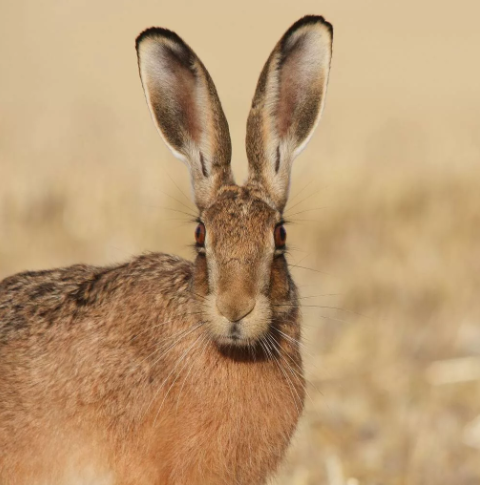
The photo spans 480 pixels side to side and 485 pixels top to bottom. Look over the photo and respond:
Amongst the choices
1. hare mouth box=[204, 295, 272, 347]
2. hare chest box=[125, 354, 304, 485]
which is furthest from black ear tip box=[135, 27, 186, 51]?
hare chest box=[125, 354, 304, 485]

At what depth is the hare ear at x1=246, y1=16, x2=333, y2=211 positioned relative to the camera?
16.2 ft

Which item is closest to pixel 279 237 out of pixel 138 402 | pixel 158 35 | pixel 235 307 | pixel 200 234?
pixel 200 234

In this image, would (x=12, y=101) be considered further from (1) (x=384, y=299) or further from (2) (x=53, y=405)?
(2) (x=53, y=405)

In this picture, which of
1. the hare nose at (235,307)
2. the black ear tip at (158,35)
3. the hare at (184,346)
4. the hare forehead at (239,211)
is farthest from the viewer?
the black ear tip at (158,35)

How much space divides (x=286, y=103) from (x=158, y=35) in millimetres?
681

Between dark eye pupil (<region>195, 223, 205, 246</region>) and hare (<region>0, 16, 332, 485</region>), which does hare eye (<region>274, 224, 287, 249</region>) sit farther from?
dark eye pupil (<region>195, 223, 205, 246</region>)

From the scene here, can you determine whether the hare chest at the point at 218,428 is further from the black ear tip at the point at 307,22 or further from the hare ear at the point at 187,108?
Answer: the black ear tip at the point at 307,22

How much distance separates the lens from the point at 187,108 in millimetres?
5070

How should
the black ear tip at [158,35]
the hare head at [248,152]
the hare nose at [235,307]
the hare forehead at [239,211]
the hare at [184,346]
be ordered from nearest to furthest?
the hare nose at [235,307]
the hare head at [248,152]
the hare forehead at [239,211]
the hare at [184,346]
the black ear tip at [158,35]

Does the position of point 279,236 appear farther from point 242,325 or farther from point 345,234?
point 345,234

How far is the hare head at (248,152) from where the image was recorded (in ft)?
14.5

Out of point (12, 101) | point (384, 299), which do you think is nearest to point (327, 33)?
point (384, 299)

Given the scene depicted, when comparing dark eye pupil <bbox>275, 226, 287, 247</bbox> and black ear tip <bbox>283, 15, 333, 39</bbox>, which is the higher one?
black ear tip <bbox>283, 15, 333, 39</bbox>

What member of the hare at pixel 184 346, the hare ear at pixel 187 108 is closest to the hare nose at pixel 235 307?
the hare at pixel 184 346
